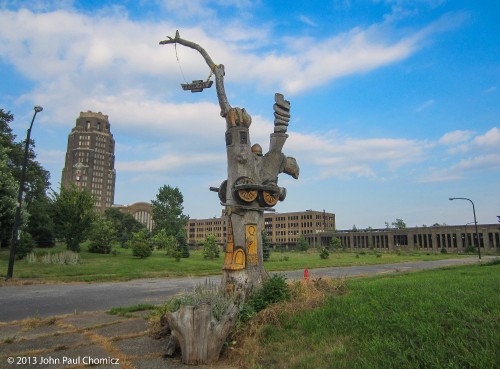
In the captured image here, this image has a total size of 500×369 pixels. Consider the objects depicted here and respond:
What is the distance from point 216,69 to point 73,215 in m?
23.9

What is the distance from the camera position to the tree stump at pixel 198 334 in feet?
Answer: 16.3

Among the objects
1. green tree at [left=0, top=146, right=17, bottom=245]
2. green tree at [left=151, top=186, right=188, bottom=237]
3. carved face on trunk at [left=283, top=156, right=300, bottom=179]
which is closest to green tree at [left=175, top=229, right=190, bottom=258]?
green tree at [left=0, top=146, right=17, bottom=245]

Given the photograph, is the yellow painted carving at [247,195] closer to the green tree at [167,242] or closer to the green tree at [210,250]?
the green tree at [210,250]

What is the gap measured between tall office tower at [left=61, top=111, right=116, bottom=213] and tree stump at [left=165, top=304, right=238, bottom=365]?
521 ft

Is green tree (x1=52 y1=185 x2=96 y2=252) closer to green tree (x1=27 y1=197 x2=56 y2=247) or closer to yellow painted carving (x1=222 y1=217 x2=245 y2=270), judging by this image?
green tree (x1=27 y1=197 x2=56 y2=247)

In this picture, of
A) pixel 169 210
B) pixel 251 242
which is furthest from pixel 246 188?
pixel 169 210

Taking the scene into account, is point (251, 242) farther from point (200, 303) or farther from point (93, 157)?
point (93, 157)

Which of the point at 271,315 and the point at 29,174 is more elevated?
the point at 29,174

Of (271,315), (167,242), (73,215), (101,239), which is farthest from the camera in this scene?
(167,242)

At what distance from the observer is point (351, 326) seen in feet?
17.9

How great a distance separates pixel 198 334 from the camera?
16.4ft

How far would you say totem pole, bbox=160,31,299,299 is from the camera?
293 inches

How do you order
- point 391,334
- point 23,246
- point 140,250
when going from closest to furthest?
point 391,334, point 23,246, point 140,250

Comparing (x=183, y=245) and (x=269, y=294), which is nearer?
(x=269, y=294)
